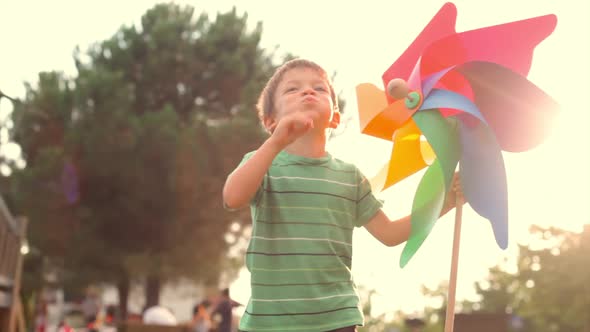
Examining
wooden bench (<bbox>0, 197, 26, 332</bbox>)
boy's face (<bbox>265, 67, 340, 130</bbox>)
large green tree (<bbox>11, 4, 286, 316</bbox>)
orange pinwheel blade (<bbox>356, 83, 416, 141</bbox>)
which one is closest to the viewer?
boy's face (<bbox>265, 67, 340, 130</bbox>)

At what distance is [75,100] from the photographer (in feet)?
59.2

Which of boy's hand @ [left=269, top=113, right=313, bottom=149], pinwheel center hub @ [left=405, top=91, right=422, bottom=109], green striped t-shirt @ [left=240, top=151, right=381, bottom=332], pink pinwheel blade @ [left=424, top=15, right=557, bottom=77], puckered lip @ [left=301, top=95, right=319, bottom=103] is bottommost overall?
green striped t-shirt @ [left=240, top=151, right=381, bottom=332]

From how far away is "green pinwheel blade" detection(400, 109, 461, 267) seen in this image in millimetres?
2396

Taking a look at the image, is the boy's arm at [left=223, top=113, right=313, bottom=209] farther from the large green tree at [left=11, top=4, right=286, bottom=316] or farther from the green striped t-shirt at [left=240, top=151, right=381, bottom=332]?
the large green tree at [left=11, top=4, right=286, bottom=316]

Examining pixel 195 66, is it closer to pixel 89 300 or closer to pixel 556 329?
pixel 89 300

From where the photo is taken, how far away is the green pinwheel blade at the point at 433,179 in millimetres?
2396

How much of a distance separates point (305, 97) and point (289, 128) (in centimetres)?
24

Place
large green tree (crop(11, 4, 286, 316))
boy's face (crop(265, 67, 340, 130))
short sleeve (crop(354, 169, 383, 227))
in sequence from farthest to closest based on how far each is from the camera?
large green tree (crop(11, 4, 286, 316)) → short sleeve (crop(354, 169, 383, 227)) → boy's face (crop(265, 67, 340, 130))

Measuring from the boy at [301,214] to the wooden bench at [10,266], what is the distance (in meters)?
5.78

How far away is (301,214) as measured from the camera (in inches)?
89.0

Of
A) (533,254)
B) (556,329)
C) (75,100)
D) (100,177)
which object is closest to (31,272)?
(100,177)

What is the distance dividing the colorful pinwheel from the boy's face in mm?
197

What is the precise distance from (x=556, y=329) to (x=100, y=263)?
1369cm

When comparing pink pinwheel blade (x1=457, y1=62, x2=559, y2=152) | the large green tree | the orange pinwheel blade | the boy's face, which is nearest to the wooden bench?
the orange pinwheel blade
